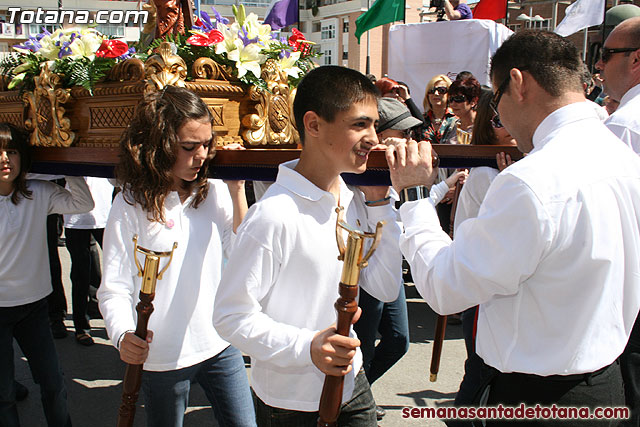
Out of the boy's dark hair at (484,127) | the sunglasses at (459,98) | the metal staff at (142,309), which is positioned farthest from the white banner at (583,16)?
the metal staff at (142,309)

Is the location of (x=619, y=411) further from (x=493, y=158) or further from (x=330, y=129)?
(x=330, y=129)

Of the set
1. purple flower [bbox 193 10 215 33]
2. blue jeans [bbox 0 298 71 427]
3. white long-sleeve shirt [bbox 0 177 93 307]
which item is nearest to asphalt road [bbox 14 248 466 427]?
blue jeans [bbox 0 298 71 427]

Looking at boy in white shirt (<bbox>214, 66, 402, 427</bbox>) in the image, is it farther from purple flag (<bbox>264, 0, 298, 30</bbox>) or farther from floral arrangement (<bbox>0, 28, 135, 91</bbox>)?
purple flag (<bbox>264, 0, 298, 30</bbox>)

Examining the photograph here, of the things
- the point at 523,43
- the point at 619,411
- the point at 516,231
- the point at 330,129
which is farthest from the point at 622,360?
the point at 330,129

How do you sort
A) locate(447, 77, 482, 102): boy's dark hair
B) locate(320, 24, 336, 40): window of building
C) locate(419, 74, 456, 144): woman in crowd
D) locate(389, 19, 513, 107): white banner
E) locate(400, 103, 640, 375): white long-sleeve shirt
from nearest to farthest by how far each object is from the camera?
locate(400, 103, 640, 375): white long-sleeve shirt
locate(447, 77, 482, 102): boy's dark hair
locate(419, 74, 456, 144): woman in crowd
locate(389, 19, 513, 107): white banner
locate(320, 24, 336, 40): window of building

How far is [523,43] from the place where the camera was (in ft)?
5.73

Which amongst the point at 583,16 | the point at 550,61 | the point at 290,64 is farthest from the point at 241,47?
the point at 583,16

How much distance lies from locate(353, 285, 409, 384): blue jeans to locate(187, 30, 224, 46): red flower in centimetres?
157

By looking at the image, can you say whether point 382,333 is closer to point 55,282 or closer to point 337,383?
point 337,383

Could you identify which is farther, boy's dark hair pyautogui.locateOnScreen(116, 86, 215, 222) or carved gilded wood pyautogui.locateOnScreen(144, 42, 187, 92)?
carved gilded wood pyautogui.locateOnScreen(144, 42, 187, 92)

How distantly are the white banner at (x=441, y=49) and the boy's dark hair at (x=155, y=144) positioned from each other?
6.26 meters

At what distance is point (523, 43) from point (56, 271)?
4521 millimetres

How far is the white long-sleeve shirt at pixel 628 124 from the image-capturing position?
2523mm

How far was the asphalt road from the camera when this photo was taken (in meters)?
3.59
